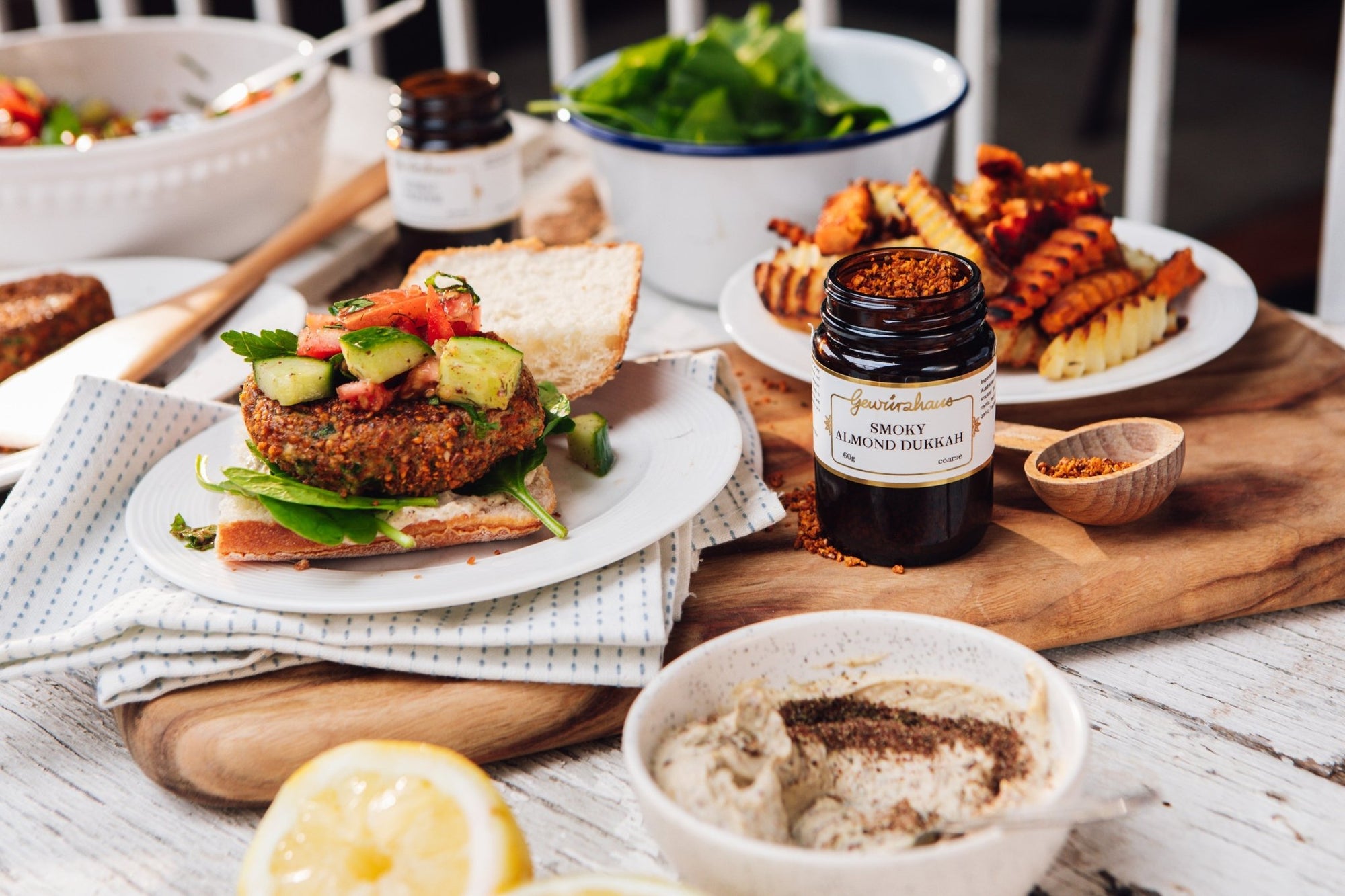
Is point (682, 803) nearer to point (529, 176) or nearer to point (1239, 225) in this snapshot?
point (529, 176)

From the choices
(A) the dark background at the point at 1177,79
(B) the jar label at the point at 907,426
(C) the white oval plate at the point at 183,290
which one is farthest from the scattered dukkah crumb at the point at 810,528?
(A) the dark background at the point at 1177,79

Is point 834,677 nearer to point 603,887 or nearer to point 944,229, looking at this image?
point 603,887

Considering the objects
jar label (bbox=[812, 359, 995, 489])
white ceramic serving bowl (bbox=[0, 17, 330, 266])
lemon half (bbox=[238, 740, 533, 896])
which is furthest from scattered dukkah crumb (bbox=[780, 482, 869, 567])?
white ceramic serving bowl (bbox=[0, 17, 330, 266])

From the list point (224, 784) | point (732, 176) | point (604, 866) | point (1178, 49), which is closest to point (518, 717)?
point (604, 866)

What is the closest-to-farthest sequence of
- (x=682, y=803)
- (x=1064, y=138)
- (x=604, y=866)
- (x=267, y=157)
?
(x=682, y=803) < (x=604, y=866) < (x=267, y=157) < (x=1064, y=138)

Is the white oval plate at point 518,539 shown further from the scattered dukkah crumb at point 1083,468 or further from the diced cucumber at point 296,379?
the scattered dukkah crumb at point 1083,468

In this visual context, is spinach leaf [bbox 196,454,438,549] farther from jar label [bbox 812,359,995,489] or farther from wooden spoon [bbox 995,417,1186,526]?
wooden spoon [bbox 995,417,1186,526]
